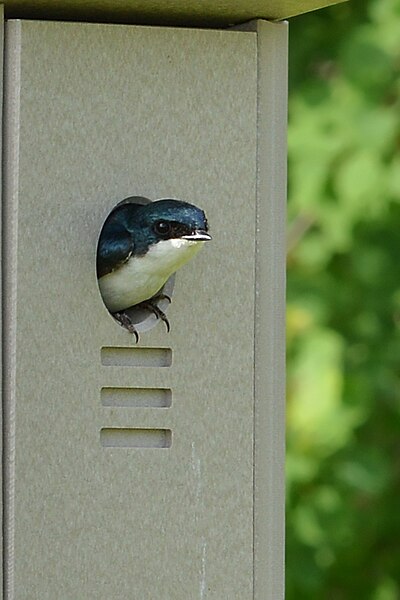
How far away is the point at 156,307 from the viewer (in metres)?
2.66

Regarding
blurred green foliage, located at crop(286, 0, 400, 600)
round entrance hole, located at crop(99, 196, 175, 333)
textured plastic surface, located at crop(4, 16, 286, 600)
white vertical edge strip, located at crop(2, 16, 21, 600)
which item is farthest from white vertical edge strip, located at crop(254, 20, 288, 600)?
blurred green foliage, located at crop(286, 0, 400, 600)

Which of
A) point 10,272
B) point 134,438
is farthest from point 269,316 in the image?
point 10,272

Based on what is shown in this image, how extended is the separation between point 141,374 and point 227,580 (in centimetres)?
38

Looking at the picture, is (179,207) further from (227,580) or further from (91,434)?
(227,580)

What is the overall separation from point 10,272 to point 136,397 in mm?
290

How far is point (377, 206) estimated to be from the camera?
4648mm

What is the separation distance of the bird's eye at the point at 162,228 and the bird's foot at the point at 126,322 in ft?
0.53

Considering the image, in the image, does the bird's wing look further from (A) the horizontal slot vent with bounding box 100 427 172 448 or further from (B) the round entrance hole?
(A) the horizontal slot vent with bounding box 100 427 172 448

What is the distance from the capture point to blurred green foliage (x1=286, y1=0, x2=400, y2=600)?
450cm

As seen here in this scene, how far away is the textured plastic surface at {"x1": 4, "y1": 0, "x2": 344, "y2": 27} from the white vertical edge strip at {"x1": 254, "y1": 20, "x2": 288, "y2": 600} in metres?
0.05

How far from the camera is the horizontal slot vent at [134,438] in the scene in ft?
8.61

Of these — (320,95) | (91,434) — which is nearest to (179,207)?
(91,434)

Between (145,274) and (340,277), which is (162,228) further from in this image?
(340,277)

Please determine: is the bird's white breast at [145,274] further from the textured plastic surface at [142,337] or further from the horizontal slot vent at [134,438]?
the horizontal slot vent at [134,438]
